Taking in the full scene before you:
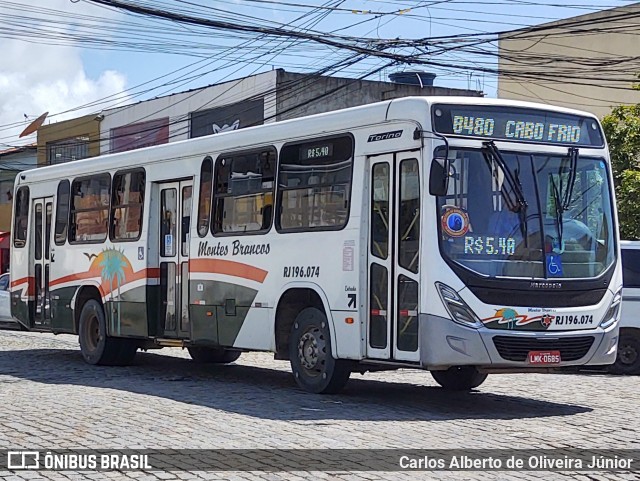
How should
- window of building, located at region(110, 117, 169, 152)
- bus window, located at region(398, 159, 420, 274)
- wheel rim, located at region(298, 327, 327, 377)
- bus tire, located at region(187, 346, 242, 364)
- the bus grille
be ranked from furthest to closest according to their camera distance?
window of building, located at region(110, 117, 169, 152) < bus tire, located at region(187, 346, 242, 364) < wheel rim, located at region(298, 327, 327, 377) < bus window, located at region(398, 159, 420, 274) < the bus grille

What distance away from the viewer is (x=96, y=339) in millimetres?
17078

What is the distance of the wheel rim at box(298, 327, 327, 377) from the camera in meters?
12.6

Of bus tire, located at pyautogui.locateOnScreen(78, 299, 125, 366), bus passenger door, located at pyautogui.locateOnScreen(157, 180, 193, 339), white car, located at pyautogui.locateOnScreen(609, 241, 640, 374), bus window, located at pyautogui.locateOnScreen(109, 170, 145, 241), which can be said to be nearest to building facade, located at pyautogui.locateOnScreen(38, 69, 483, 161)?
bus window, located at pyautogui.locateOnScreen(109, 170, 145, 241)

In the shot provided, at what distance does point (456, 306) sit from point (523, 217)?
121cm

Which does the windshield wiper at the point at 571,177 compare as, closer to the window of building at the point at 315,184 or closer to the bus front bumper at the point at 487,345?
the bus front bumper at the point at 487,345

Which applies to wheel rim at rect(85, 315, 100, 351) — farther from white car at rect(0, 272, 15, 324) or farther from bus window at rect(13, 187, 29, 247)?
white car at rect(0, 272, 15, 324)

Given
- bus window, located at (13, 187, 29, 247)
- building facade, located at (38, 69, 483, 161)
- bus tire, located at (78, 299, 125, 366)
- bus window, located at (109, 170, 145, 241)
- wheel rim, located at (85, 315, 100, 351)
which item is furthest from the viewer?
building facade, located at (38, 69, 483, 161)

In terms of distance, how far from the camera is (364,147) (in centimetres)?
1206

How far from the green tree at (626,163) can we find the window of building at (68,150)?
84.3 ft

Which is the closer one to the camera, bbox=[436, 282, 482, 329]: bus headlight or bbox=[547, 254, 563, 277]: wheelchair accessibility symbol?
bbox=[436, 282, 482, 329]: bus headlight

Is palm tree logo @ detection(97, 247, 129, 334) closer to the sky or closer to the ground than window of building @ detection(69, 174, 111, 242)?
closer to the ground

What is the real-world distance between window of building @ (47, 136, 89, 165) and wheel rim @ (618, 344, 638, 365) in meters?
33.1

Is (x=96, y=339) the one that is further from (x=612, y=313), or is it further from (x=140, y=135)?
(x=140, y=135)

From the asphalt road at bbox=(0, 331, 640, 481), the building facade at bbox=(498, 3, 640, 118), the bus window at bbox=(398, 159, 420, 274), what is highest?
the building facade at bbox=(498, 3, 640, 118)
